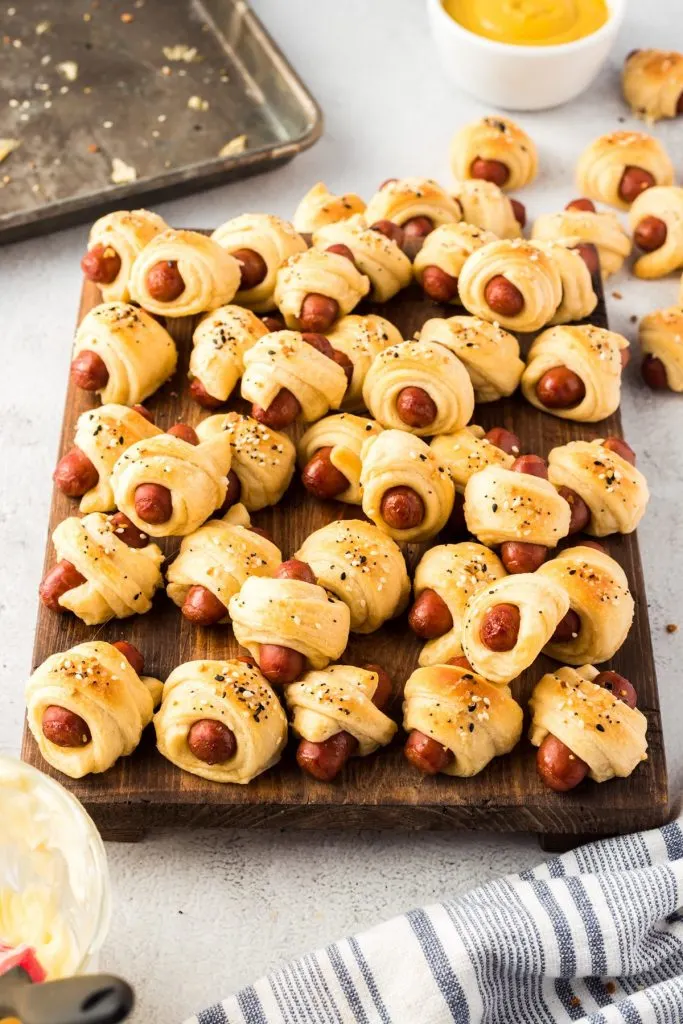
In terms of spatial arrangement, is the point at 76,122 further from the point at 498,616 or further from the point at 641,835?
the point at 641,835

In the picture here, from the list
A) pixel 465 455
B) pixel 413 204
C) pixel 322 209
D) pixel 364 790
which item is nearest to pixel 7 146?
pixel 322 209

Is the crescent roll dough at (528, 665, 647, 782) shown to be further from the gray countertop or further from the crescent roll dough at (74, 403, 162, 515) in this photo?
the crescent roll dough at (74, 403, 162, 515)

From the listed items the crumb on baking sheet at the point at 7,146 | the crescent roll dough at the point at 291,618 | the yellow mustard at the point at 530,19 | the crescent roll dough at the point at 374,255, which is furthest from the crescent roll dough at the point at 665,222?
the crumb on baking sheet at the point at 7,146

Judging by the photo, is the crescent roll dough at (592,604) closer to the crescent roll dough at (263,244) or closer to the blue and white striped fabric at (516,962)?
the blue and white striped fabric at (516,962)

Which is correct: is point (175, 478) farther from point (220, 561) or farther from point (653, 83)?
point (653, 83)

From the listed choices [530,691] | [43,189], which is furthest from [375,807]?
[43,189]
